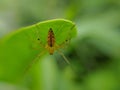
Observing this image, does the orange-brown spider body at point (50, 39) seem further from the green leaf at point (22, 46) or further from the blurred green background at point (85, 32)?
the blurred green background at point (85, 32)

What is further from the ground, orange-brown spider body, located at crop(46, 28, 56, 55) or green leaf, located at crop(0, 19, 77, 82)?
orange-brown spider body, located at crop(46, 28, 56, 55)

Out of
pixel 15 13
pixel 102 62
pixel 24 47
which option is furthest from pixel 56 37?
pixel 15 13

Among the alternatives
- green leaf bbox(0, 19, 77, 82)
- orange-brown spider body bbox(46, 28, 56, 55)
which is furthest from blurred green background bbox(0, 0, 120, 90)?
green leaf bbox(0, 19, 77, 82)

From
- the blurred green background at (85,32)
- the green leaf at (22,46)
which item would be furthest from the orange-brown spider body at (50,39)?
the blurred green background at (85,32)

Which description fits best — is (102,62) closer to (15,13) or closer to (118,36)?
(118,36)

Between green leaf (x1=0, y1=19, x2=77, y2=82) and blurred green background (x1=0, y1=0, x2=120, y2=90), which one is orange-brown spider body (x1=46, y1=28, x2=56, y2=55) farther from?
blurred green background (x1=0, y1=0, x2=120, y2=90)
